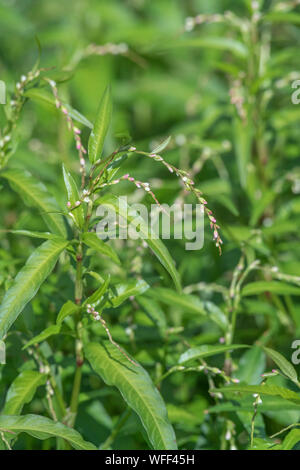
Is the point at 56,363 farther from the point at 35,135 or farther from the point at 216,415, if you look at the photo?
the point at 35,135

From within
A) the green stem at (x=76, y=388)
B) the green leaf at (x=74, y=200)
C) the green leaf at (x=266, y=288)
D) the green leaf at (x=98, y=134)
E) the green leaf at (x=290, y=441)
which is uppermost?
the green leaf at (x=98, y=134)

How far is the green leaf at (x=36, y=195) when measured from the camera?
150 centimetres

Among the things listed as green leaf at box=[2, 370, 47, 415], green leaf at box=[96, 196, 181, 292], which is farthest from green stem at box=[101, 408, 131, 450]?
green leaf at box=[96, 196, 181, 292]

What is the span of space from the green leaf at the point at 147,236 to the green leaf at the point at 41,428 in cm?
38

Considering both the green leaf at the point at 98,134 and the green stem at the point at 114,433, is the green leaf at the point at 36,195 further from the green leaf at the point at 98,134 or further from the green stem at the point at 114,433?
the green stem at the point at 114,433

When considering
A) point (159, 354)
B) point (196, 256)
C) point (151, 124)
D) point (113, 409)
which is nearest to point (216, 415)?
point (159, 354)

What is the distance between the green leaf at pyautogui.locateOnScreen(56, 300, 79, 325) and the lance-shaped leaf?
3.7 inches

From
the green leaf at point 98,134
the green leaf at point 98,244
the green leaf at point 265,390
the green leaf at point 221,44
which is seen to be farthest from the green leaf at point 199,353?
the green leaf at point 221,44

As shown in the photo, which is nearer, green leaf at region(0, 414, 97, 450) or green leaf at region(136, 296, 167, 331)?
green leaf at region(0, 414, 97, 450)

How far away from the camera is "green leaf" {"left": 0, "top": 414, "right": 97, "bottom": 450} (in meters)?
1.32

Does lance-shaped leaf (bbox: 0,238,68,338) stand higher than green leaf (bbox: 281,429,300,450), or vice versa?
lance-shaped leaf (bbox: 0,238,68,338)

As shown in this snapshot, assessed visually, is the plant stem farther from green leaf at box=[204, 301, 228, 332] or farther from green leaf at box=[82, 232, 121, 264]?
green leaf at box=[204, 301, 228, 332]

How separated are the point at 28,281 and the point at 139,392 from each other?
327 mm

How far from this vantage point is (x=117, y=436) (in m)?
1.64
